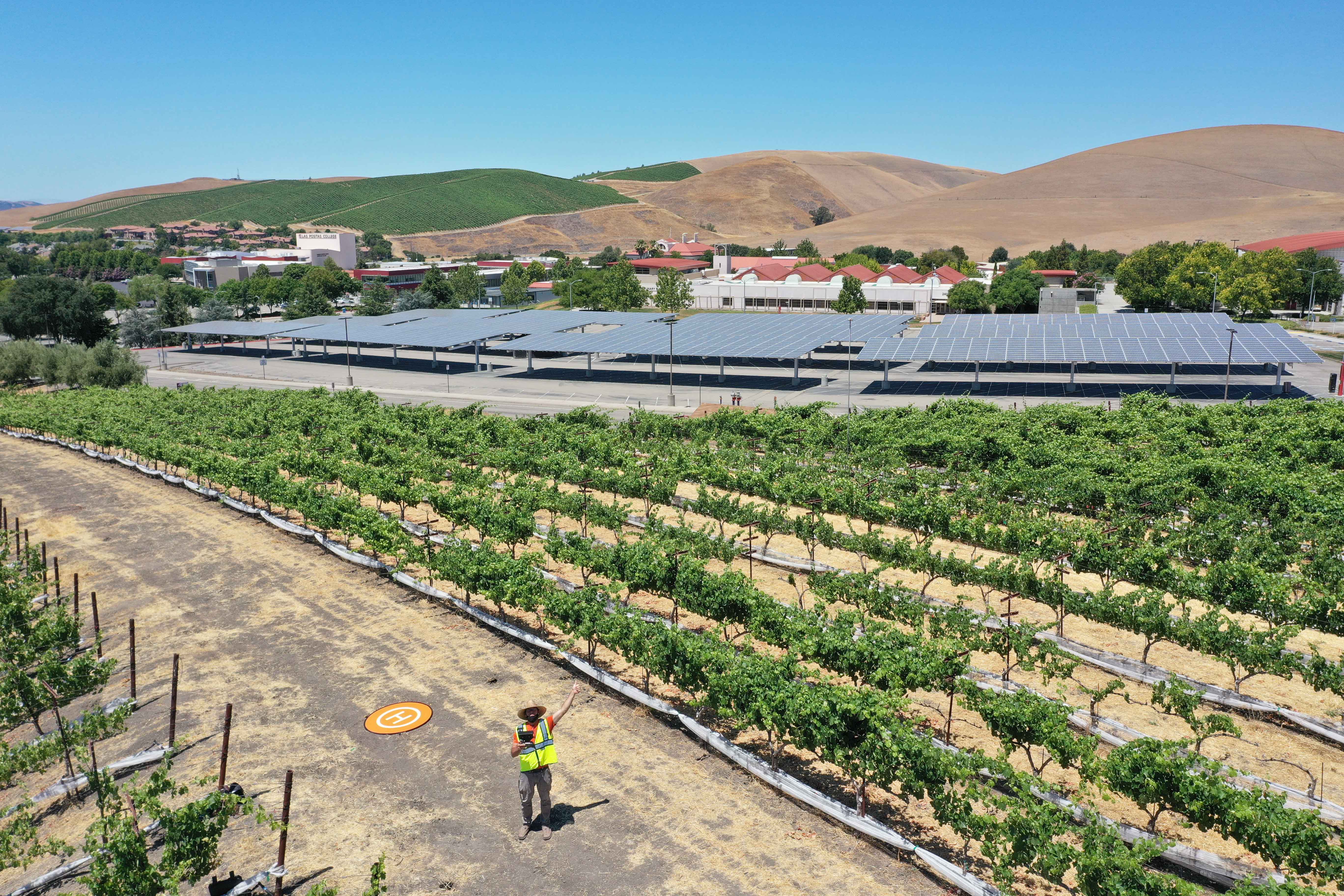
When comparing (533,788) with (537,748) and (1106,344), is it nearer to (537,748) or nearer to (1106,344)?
(537,748)

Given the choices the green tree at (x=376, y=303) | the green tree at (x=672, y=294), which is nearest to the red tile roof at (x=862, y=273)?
the green tree at (x=672, y=294)

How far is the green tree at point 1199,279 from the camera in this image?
11806 cm

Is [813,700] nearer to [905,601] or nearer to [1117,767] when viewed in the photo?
[1117,767]

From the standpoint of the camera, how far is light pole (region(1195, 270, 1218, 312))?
99.6 meters

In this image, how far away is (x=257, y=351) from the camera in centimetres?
11181

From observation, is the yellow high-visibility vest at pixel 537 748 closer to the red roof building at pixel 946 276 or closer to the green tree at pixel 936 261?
the red roof building at pixel 946 276

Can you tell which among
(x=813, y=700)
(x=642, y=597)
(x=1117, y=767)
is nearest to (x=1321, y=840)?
(x=1117, y=767)

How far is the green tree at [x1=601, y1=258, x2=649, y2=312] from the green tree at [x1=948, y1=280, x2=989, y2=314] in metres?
46.4

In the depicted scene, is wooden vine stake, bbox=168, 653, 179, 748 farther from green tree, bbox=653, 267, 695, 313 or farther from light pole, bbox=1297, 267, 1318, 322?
light pole, bbox=1297, 267, 1318, 322

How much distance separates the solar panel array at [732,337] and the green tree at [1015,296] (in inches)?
1228

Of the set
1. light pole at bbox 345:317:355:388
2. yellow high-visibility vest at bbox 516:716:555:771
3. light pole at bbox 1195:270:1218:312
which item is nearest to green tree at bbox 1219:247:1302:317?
light pole at bbox 1195:270:1218:312

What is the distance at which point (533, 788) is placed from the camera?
55.0 feet

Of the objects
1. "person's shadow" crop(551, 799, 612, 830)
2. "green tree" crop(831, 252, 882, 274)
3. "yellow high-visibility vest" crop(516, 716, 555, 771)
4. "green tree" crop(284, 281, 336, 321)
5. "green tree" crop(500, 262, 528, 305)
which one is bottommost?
"person's shadow" crop(551, 799, 612, 830)

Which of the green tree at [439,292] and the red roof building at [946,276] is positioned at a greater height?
the red roof building at [946,276]
